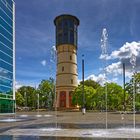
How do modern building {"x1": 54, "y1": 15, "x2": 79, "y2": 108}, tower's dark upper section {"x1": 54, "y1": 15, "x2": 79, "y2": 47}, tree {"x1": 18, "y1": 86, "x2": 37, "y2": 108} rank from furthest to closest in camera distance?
tree {"x1": 18, "y1": 86, "x2": 37, "y2": 108}
tower's dark upper section {"x1": 54, "y1": 15, "x2": 79, "y2": 47}
modern building {"x1": 54, "y1": 15, "x2": 79, "y2": 108}

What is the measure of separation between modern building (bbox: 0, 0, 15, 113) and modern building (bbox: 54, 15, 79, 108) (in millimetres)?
21298

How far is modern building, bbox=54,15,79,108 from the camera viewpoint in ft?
320

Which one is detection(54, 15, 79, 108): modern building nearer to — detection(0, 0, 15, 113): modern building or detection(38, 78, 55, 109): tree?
detection(38, 78, 55, 109): tree

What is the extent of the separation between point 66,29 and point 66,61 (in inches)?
362

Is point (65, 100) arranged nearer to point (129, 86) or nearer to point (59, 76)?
point (59, 76)

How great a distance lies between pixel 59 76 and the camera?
9888cm

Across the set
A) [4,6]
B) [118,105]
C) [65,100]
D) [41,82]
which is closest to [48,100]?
[41,82]

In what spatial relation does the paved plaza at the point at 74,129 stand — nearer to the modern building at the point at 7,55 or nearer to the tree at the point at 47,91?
the modern building at the point at 7,55

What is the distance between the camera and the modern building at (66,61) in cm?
9750

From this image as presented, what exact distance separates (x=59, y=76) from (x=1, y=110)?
31.5 metres

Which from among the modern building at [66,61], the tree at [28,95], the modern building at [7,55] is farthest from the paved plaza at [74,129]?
the tree at [28,95]

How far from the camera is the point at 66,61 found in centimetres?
9750

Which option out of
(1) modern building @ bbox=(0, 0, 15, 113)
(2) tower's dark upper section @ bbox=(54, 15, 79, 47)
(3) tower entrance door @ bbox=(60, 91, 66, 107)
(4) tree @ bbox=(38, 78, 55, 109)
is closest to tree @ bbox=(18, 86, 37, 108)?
(4) tree @ bbox=(38, 78, 55, 109)

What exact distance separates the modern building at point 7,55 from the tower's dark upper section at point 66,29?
21110 mm
